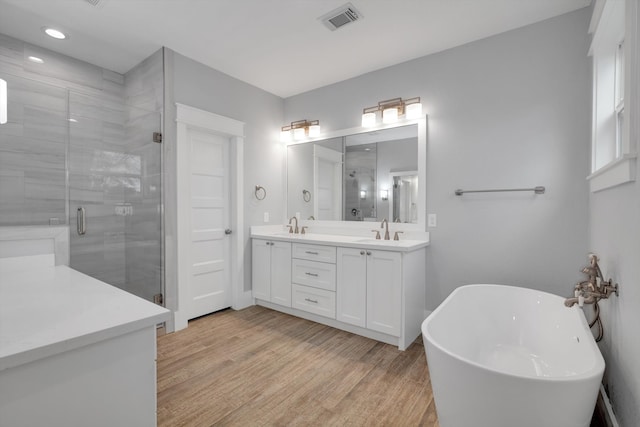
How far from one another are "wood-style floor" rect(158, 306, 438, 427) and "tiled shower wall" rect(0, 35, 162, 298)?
912mm

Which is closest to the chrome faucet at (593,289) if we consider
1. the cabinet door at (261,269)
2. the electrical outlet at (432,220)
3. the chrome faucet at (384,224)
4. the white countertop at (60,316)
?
the electrical outlet at (432,220)

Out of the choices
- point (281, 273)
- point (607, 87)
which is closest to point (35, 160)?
point (281, 273)

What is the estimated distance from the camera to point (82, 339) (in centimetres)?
76

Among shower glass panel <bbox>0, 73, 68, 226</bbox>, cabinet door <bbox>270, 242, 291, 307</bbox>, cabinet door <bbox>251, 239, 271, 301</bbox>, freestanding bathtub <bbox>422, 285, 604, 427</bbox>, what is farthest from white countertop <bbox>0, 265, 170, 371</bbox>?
cabinet door <bbox>251, 239, 271, 301</bbox>

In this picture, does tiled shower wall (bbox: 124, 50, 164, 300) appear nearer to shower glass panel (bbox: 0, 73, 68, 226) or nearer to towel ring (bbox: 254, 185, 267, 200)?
shower glass panel (bbox: 0, 73, 68, 226)

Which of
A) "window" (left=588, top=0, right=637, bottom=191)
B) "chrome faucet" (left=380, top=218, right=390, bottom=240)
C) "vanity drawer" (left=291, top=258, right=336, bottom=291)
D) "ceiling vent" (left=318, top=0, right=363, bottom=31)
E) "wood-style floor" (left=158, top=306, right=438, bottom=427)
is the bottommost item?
"wood-style floor" (left=158, top=306, right=438, bottom=427)

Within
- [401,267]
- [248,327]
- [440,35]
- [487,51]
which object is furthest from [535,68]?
[248,327]

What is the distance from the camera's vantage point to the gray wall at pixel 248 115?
2945 millimetres

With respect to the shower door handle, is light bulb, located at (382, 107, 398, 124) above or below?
above

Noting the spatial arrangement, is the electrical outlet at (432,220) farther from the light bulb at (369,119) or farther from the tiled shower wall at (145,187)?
the tiled shower wall at (145,187)

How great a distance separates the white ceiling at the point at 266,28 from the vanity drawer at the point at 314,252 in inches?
74.4

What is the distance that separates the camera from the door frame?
2.87m

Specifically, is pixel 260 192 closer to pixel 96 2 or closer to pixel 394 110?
pixel 394 110

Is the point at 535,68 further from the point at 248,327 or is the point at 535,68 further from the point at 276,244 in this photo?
the point at 248,327
